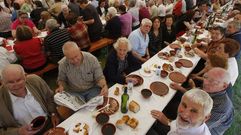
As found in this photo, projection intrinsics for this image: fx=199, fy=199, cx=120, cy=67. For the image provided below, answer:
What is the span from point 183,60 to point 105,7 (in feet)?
13.6

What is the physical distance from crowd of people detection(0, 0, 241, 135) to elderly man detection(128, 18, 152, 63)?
0.02 meters

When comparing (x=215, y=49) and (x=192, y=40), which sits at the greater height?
(x=215, y=49)

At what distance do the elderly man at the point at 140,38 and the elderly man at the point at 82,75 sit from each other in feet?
3.77

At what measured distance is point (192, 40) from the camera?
4398 millimetres

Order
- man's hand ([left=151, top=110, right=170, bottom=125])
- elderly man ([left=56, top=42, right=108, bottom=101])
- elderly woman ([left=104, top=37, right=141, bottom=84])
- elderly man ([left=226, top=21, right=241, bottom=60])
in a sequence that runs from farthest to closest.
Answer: elderly man ([left=226, top=21, right=241, bottom=60]) < elderly woman ([left=104, top=37, right=141, bottom=84]) < elderly man ([left=56, top=42, right=108, bottom=101]) < man's hand ([left=151, top=110, right=170, bottom=125])

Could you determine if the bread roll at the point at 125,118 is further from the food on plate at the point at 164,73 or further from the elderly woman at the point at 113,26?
the elderly woman at the point at 113,26

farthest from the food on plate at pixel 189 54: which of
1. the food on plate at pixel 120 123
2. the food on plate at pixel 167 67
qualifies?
the food on plate at pixel 120 123

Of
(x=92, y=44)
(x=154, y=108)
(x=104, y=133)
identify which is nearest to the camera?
(x=104, y=133)

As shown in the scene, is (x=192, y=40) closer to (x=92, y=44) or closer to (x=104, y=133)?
(x=92, y=44)

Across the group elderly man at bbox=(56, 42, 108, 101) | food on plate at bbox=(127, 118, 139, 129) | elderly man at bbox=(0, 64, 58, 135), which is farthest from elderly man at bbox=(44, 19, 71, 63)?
food on plate at bbox=(127, 118, 139, 129)

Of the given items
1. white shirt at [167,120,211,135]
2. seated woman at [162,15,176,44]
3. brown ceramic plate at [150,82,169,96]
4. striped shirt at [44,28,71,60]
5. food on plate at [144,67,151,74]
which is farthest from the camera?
seated woman at [162,15,176,44]

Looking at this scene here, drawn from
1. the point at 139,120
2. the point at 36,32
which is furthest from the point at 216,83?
the point at 36,32

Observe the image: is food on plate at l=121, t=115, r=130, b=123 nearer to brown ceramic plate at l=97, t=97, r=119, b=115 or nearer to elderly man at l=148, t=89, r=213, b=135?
brown ceramic plate at l=97, t=97, r=119, b=115

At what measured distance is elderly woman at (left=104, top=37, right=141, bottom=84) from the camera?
294 centimetres
